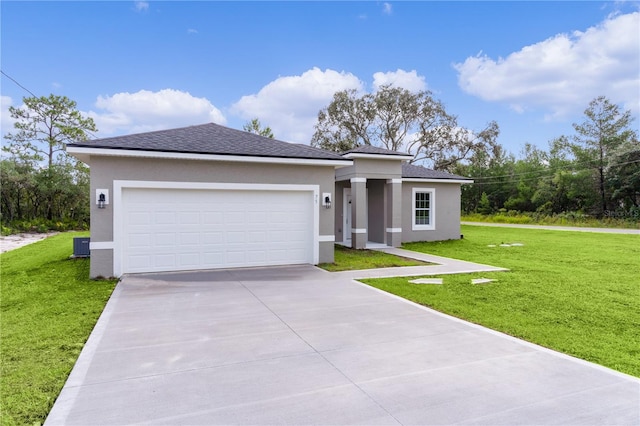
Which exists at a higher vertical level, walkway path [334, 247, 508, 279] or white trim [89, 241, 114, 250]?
white trim [89, 241, 114, 250]

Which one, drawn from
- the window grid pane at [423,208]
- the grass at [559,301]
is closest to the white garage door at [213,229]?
the grass at [559,301]

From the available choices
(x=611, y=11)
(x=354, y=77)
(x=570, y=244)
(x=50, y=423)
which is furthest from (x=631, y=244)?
(x=354, y=77)

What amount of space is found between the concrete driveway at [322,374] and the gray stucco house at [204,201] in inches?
128

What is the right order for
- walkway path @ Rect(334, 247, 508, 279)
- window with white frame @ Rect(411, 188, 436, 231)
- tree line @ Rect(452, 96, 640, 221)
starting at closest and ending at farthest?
walkway path @ Rect(334, 247, 508, 279) → window with white frame @ Rect(411, 188, 436, 231) → tree line @ Rect(452, 96, 640, 221)

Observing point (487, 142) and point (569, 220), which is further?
point (487, 142)

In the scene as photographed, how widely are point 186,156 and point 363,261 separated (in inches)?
233

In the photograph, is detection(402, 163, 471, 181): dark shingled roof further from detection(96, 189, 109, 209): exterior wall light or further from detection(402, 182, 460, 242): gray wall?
detection(96, 189, 109, 209): exterior wall light

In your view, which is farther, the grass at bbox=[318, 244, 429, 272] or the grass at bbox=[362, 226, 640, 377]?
the grass at bbox=[318, 244, 429, 272]

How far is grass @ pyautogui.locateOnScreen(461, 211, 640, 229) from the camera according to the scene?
27861 millimetres

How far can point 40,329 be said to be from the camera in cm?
532

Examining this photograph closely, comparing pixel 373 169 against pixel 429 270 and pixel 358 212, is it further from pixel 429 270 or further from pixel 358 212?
pixel 429 270

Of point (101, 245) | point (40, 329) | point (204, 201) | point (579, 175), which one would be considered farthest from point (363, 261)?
point (579, 175)

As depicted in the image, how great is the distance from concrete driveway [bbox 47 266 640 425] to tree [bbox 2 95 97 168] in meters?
28.3

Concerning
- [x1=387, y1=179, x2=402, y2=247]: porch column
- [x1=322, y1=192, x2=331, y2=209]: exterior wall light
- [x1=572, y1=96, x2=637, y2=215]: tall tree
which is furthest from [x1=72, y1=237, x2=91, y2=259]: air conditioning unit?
[x1=572, y1=96, x2=637, y2=215]: tall tree
